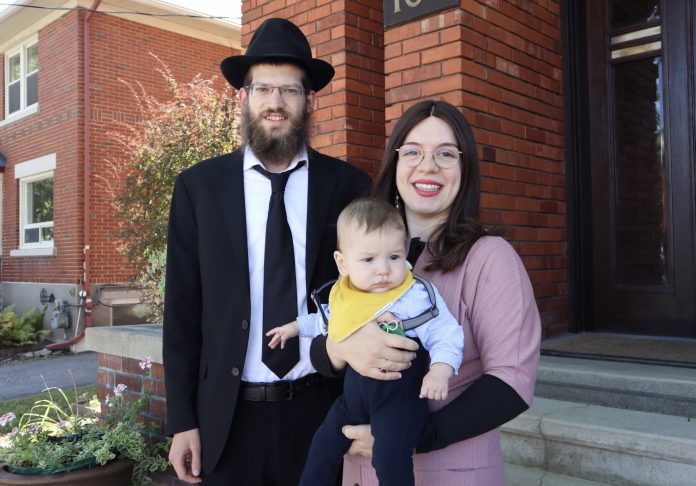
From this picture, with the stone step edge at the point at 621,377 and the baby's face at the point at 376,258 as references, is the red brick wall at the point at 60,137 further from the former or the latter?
the baby's face at the point at 376,258

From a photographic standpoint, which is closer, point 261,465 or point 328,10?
point 261,465

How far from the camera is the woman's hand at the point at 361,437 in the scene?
1.72 m

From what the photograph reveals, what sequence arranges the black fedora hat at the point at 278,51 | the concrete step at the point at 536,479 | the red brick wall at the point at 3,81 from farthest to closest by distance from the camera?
the red brick wall at the point at 3,81
the concrete step at the point at 536,479
the black fedora hat at the point at 278,51

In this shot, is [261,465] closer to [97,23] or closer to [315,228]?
[315,228]

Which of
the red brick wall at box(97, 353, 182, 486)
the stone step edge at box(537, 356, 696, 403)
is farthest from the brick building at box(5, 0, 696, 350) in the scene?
the red brick wall at box(97, 353, 182, 486)

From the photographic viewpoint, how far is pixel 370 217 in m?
1.79

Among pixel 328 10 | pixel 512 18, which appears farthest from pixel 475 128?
pixel 328 10

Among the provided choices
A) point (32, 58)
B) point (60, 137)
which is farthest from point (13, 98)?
point (60, 137)

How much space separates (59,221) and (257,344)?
1210 cm

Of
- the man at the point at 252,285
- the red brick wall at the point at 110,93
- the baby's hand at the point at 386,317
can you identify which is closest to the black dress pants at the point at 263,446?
the man at the point at 252,285

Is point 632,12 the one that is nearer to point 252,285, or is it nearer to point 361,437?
point 252,285

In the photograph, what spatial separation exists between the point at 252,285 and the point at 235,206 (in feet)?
0.99

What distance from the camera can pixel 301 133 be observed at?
2475 mm

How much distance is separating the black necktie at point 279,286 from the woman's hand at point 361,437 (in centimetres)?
56
